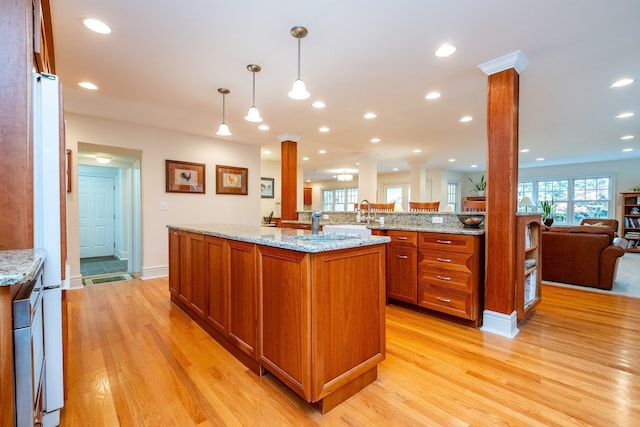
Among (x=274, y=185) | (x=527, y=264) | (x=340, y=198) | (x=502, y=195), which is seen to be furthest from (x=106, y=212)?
(x=340, y=198)

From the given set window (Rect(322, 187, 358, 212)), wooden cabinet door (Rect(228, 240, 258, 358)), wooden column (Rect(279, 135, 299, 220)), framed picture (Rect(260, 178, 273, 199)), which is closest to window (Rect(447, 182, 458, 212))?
window (Rect(322, 187, 358, 212))

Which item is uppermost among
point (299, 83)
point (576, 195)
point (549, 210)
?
point (299, 83)

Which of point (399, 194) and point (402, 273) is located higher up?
point (399, 194)

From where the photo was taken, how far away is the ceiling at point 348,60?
1932 millimetres

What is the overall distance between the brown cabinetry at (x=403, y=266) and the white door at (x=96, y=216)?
6.39 m

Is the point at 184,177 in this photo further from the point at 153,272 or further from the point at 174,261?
the point at 174,261

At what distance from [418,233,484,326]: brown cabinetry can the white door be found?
674 cm

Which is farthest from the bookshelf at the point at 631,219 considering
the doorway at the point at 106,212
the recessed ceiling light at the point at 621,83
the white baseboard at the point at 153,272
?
the doorway at the point at 106,212

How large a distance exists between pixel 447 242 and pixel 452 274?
0.96 ft

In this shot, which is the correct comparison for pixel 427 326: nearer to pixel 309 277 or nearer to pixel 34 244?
pixel 309 277

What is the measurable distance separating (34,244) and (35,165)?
34 cm

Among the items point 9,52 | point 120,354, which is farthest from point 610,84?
point 120,354

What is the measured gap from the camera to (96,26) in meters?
2.08

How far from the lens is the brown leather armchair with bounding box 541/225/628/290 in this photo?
3660 mm
